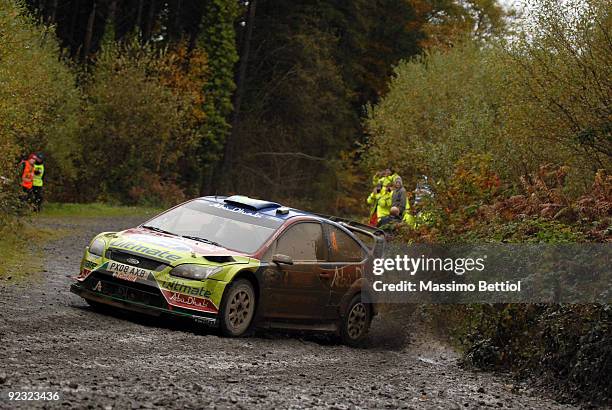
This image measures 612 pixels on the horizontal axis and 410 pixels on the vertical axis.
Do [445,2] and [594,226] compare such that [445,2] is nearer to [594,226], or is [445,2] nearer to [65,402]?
[594,226]

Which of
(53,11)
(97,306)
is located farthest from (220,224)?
(53,11)

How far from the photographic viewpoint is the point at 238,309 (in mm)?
13594

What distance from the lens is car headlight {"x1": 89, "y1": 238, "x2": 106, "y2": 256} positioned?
551 inches

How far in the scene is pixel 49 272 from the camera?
19281 mm

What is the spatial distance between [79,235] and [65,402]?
2038cm

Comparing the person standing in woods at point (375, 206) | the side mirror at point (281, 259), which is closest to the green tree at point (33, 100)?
the person standing in woods at point (375, 206)

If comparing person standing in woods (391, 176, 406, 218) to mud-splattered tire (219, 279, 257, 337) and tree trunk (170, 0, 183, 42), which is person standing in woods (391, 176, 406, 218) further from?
tree trunk (170, 0, 183, 42)

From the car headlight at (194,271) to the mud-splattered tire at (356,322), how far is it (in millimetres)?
2657

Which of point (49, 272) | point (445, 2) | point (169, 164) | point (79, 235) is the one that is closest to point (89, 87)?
point (169, 164)

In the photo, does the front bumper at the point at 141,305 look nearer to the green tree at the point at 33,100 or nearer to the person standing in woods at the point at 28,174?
the green tree at the point at 33,100

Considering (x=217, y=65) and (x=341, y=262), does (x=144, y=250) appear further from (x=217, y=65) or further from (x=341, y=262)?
(x=217, y=65)

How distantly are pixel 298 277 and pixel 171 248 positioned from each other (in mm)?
1777

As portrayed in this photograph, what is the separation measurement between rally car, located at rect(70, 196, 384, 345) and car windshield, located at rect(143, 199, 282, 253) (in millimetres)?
13

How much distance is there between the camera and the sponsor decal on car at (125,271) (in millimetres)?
13433
